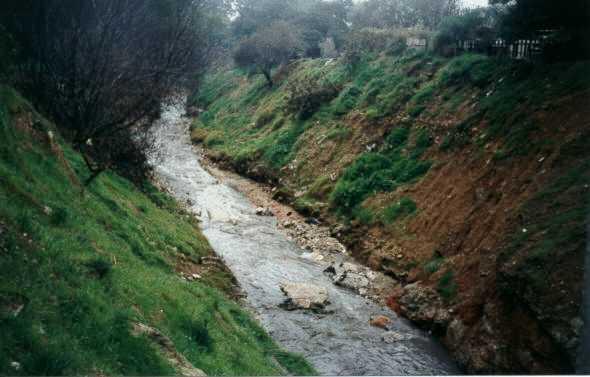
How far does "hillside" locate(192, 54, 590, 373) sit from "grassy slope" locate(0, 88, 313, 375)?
20.7ft

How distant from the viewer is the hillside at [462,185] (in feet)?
47.3

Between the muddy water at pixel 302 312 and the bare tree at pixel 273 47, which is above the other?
the bare tree at pixel 273 47

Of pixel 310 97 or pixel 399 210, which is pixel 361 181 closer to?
pixel 399 210

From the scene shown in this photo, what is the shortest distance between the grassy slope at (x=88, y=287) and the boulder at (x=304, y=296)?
2.51m

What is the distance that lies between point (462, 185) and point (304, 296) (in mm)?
8989

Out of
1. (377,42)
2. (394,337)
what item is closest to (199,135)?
(377,42)

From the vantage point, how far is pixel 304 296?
61.1 ft

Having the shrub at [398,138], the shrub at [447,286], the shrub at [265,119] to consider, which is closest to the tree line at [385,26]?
the shrub at [398,138]

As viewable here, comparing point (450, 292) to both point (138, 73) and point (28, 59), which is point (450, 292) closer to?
point (138, 73)

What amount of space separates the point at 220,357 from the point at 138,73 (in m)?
14.1

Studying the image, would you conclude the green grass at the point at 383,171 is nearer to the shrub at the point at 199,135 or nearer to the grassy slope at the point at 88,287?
the grassy slope at the point at 88,287

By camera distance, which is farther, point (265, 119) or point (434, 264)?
point (265, 119)

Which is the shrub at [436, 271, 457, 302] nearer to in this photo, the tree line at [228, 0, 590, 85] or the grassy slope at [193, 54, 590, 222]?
the grassy slope at [193, 54, 590, 222]

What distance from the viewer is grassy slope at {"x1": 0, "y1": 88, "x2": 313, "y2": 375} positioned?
7.11 meters
